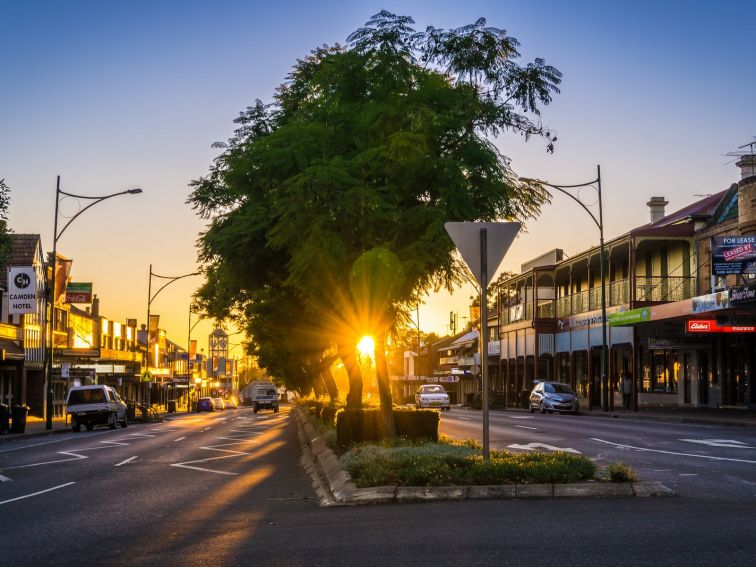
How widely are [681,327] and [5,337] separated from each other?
3155 cm

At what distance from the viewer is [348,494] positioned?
12188 mm

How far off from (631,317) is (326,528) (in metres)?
34.9

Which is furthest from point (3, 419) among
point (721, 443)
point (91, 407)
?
point (721, 443)

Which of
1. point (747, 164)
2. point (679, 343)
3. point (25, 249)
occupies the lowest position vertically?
point (679, 343)

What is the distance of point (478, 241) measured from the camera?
13.0 meters

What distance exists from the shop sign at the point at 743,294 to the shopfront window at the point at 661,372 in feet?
47.2

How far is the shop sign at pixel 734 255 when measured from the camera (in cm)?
3403

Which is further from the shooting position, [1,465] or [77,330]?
[77,330]

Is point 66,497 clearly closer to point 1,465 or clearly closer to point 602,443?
point 1,465

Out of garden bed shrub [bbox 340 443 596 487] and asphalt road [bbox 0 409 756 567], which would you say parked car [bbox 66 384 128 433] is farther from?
garden bed shrub [bbox 340 443 596 487]

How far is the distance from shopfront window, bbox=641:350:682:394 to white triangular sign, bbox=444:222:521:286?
36788 millimetres

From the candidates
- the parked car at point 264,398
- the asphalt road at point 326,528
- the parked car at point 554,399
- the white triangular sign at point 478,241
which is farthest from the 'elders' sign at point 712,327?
the parked car at point 264,398

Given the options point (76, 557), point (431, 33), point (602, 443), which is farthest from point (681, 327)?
point (76, 557)

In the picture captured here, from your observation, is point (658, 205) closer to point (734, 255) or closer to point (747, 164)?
point (747, 164)
